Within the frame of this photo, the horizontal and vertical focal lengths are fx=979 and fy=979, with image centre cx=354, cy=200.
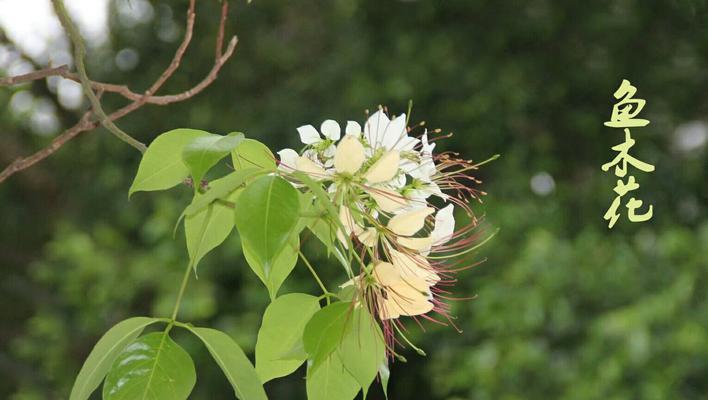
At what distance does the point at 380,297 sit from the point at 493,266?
5.01ft

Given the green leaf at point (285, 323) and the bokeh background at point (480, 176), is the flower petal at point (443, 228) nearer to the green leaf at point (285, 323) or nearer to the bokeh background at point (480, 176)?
the green leaf at point (285, 323)

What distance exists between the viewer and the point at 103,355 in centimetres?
34

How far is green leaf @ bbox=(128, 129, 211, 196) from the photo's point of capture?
35 cm

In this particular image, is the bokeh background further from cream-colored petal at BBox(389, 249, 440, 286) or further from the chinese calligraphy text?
cream-colored petal at BBox(389, 249, 440, 286)

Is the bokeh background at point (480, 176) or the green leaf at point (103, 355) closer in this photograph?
the green leaf at point (103, 355)


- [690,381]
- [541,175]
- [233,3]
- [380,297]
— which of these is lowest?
[690,381]

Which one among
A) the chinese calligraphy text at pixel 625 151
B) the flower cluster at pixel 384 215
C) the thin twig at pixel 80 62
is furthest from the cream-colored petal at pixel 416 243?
the chinese calligraphy text at pixel 625 151

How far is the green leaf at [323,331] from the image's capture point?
0.32 meters

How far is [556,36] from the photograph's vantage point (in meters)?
2.11

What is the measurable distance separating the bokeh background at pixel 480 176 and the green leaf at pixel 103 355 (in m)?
1.31

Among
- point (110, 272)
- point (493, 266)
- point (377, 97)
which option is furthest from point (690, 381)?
point (110, 272)

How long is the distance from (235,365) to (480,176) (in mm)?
1825

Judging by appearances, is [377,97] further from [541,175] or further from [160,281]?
[160,281]

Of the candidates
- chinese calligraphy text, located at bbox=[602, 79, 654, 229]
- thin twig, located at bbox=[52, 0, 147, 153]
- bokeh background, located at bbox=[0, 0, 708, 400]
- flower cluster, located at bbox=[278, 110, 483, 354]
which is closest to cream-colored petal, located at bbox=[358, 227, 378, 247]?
flower cluster, located at bbox=[278, 110, 483, 354]
